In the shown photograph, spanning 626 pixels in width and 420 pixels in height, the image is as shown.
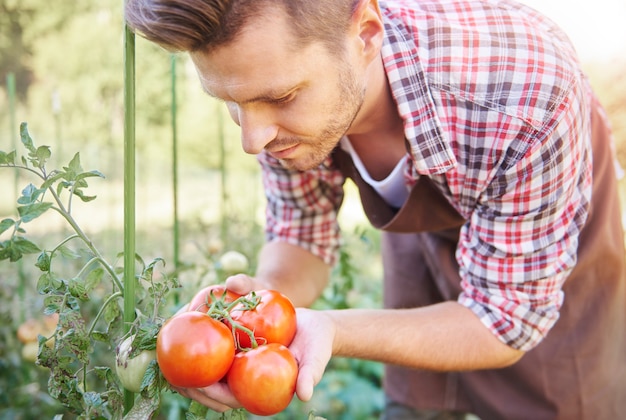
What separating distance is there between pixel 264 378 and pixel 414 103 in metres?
0.64

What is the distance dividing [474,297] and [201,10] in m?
0.83

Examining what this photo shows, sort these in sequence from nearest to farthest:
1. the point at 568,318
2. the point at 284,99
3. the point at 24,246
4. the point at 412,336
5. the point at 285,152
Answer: the point at 24,246 < the point at 284,99 < the point at 285,152 < the point at 412,336 < the point at 568,318

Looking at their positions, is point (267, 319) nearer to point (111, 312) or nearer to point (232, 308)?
point (232, 308)

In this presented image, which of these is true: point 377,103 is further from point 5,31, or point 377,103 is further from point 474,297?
point 5,31

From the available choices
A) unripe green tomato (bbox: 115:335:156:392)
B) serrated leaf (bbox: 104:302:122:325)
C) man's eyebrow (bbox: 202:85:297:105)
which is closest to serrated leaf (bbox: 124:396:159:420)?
unripe green tomato (bbox: 115:335:156:392)

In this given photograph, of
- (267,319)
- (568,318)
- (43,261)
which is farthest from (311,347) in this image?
(568,318)

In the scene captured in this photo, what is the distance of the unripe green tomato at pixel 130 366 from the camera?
3.20 feet

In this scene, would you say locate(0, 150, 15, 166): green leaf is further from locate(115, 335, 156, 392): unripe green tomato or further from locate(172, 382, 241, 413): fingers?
locate(172, 382, 241, 413): fingers

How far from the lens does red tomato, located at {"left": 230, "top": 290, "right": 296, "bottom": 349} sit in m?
1.04

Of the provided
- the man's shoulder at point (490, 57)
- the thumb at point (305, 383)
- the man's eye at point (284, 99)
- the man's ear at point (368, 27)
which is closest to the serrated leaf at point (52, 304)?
the thumb at point (305, 383)

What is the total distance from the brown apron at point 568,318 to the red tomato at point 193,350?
634 mm

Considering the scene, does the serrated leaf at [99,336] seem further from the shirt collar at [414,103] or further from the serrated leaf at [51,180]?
the shirt collar at [414,103]

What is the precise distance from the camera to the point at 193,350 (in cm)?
93

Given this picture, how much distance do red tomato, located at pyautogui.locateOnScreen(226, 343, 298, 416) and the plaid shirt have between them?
521 millimetres
